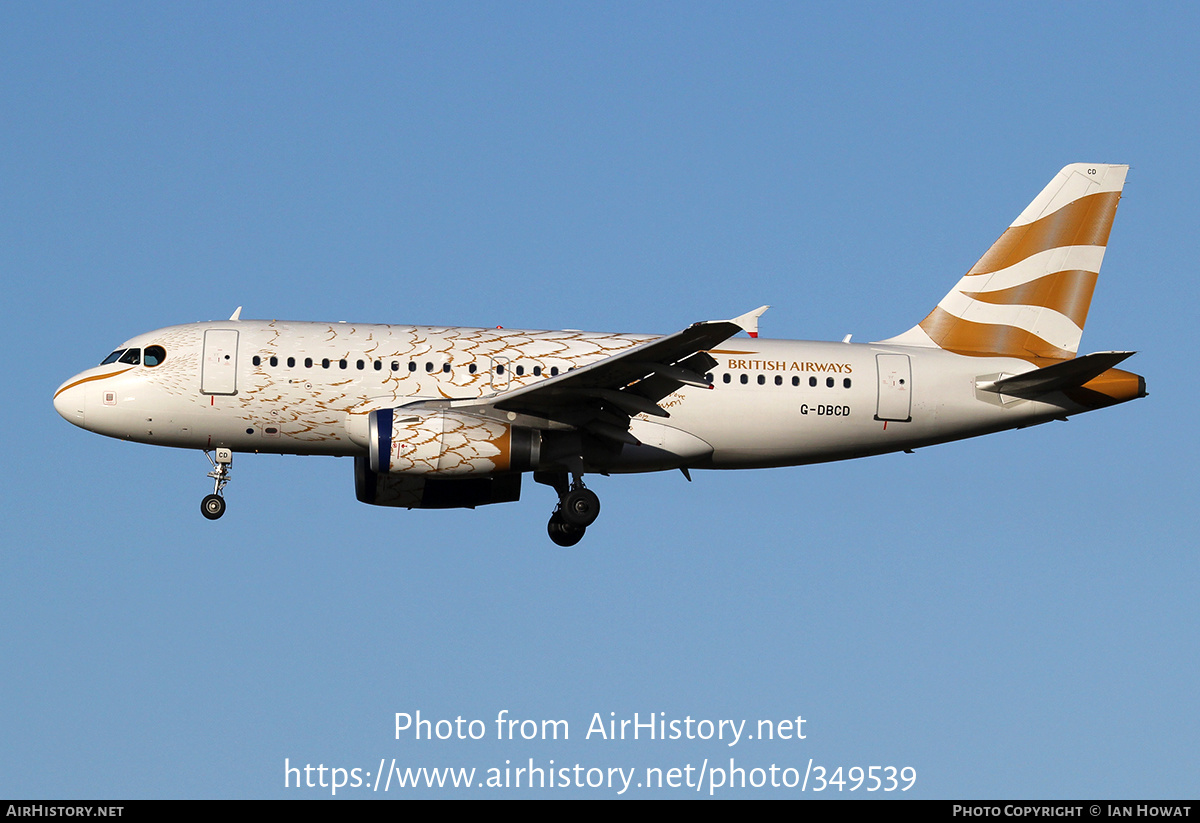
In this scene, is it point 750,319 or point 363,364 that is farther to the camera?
point 363,364

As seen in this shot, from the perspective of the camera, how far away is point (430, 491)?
33.5 m

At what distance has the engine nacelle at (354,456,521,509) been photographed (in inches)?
1309

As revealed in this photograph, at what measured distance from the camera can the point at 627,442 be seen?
101 ft

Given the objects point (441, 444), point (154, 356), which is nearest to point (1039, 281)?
point (441, 444)

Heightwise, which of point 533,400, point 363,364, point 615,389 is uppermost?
point 363,364

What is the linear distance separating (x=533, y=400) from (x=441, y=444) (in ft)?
6.65

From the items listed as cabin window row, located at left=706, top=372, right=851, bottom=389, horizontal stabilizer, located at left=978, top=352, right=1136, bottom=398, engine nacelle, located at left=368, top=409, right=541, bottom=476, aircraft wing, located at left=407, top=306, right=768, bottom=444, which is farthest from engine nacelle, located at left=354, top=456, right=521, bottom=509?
horizontal stabilizer, located at left=978, top=352, right=1136, bottom=398

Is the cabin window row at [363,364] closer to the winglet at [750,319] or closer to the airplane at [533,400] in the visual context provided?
the airplane at [533,400]

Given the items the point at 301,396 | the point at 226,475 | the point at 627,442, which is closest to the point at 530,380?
the point at 627,442

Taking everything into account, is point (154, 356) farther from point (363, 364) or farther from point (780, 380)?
point (780, 380)

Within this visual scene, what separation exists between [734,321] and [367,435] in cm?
822

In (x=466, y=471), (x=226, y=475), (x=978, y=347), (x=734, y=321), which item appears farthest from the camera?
(x=978, y=347)

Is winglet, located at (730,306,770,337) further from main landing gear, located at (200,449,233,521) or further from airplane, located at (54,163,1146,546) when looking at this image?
main landing gear, located at (200,449,233,521)

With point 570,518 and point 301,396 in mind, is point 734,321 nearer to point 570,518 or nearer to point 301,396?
point 570,518
